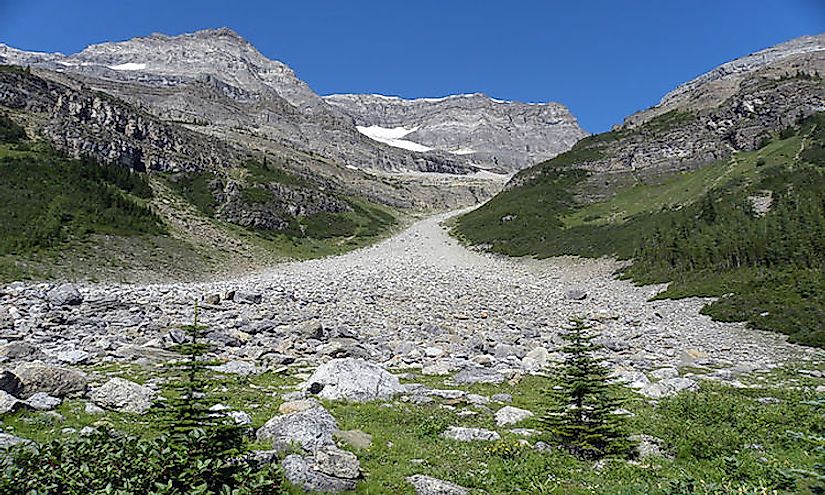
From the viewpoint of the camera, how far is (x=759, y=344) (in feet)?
63.8

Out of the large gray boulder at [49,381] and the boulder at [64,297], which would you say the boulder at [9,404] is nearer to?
the large gray boulder at [49,381]

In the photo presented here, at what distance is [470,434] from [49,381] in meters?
9.13

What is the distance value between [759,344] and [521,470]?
15.8 m

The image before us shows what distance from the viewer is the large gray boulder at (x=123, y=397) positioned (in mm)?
10305

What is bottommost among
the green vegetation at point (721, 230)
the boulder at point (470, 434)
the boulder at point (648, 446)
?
the boulder at point (470, 434)

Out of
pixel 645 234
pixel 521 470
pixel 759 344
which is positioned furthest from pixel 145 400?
pixel 645 234

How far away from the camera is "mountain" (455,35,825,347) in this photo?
26.5m

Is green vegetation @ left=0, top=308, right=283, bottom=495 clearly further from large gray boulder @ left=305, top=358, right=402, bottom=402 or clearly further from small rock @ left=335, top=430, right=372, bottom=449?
large gray boulder @ left=305, top=358, right=402, bottom=402

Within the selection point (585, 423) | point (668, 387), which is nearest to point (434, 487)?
point (585, 423)

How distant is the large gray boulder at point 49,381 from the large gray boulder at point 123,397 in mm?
471

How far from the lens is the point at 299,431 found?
8.98 meters

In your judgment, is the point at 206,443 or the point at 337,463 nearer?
the point at 206,443

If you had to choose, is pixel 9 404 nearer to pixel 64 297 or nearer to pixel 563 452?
pixel 563 452

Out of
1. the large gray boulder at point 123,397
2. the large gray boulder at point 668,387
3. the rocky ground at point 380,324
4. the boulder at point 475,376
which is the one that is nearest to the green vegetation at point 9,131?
the rocky ground at point 380,324
